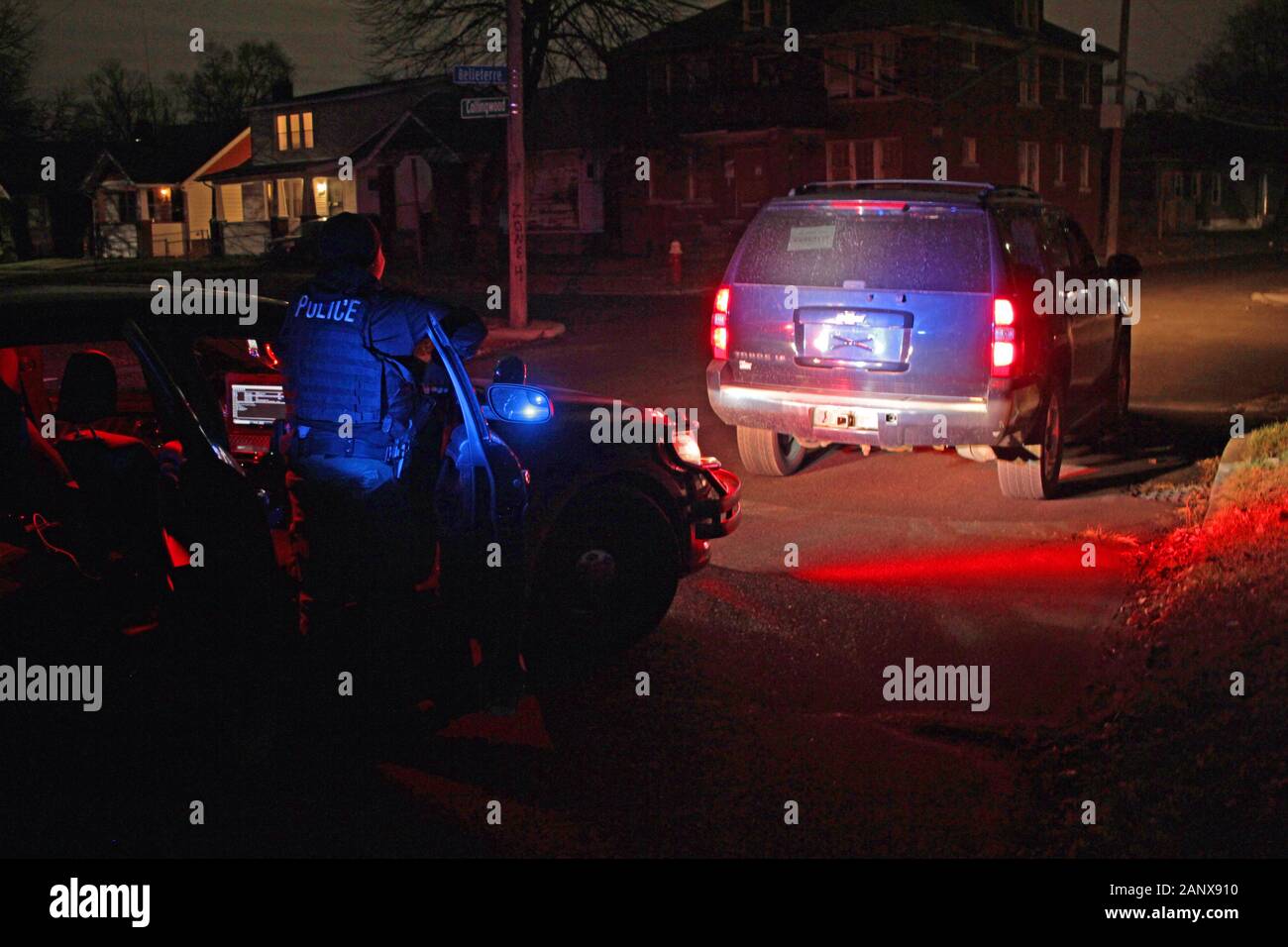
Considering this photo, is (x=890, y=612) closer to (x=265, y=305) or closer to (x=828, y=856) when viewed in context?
(x=828, y=856)

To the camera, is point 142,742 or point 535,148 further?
point 535,148

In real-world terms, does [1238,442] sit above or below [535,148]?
below

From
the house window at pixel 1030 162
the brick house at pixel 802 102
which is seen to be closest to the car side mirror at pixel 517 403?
the brick house at pixel 802 102

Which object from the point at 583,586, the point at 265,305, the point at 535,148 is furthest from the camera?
the point at 535,148

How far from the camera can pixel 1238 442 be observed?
391 inches

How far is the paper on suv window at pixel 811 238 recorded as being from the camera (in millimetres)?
8508

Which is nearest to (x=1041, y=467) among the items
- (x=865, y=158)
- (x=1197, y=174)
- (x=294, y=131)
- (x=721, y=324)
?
(x=721, y=324)

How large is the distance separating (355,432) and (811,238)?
4697 mm

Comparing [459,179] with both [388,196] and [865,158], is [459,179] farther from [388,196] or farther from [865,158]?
[865,158]

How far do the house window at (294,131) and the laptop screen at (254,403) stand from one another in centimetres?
5514

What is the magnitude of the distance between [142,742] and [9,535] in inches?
27.9

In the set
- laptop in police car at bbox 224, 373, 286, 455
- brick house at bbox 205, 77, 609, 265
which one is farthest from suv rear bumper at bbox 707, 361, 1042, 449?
brick house at bbox 205, 77, 609, 265

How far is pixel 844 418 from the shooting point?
8508mm

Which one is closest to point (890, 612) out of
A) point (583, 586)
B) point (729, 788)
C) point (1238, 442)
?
point (583, 586)
